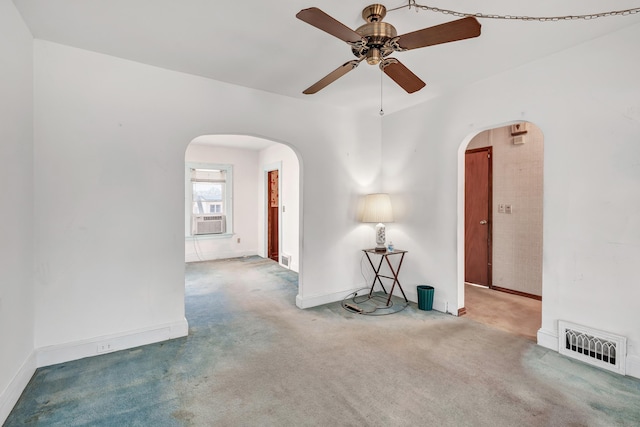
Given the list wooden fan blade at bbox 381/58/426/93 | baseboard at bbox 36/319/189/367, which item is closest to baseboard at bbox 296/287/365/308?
baseboard at bbox 36/319/189/367

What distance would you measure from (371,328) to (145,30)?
3267 mm

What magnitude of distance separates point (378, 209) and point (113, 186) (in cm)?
284

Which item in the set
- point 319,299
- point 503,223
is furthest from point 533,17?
point 319,299

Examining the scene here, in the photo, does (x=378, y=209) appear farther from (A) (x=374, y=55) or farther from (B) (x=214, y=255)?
(B) (x=214, y=255)

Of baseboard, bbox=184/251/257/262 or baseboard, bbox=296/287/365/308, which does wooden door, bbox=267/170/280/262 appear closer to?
baseboard, bbox=184/251/257/262

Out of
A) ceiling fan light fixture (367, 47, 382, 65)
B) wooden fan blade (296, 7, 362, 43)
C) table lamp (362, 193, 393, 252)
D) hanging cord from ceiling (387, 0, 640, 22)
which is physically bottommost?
table lamp (362, 193, 393, 252)

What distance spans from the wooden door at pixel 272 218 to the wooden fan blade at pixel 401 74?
4923mm

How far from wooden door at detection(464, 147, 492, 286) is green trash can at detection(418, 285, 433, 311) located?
1501mm

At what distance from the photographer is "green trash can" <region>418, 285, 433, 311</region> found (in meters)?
3.62

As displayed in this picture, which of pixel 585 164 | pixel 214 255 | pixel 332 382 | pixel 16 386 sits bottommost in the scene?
pixel 332 382

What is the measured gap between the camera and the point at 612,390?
6.86 feet

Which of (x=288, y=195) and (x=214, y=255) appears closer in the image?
(x=288, y=195)

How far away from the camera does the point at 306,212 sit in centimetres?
376

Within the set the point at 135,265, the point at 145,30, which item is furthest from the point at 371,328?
the point at 145,30
